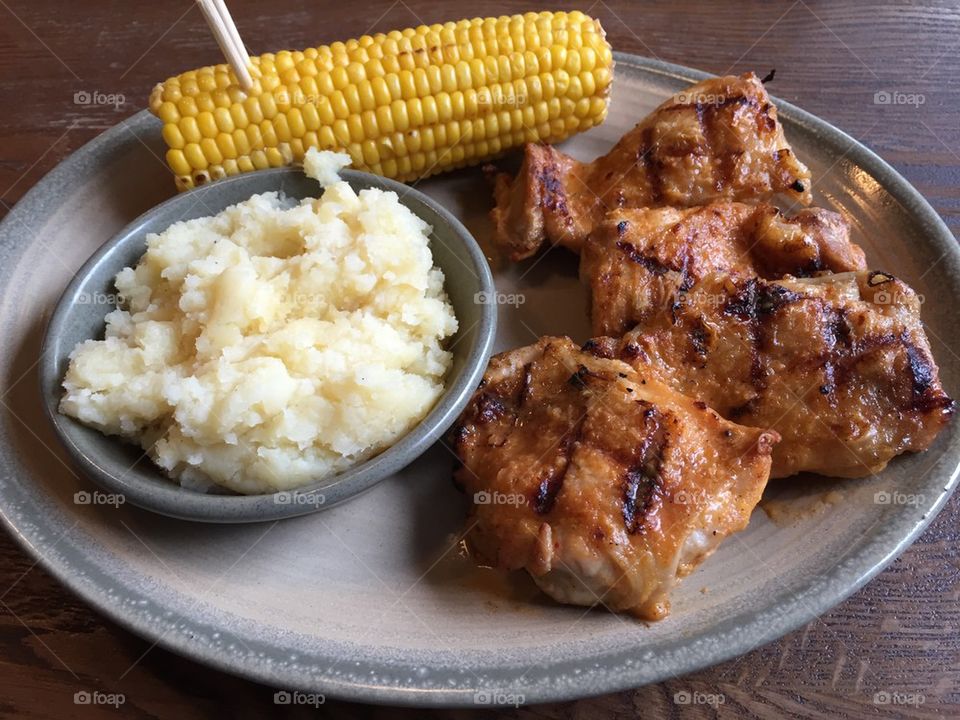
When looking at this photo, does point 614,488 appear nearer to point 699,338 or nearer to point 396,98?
point 699,338

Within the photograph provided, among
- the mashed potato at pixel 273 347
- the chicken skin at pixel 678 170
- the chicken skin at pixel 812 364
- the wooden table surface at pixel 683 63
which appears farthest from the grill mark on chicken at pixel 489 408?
the wooden table surface at pixel 683 63

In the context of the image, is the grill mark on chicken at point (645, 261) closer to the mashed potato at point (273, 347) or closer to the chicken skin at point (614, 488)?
the chicken skin at point (614, 488)

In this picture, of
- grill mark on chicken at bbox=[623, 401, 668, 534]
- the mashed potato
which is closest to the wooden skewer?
the mashed potato

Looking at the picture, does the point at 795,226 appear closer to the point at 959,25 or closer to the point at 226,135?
the point at 226,135

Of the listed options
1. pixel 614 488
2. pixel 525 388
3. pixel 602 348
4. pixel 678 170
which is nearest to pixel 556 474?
pixel 614 488

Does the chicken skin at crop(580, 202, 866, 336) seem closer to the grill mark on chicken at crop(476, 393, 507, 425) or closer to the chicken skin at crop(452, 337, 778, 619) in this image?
the chicken skin at crop(452, 337, 778, 619)

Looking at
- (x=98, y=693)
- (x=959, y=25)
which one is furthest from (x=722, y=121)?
(x=98, y=693)
